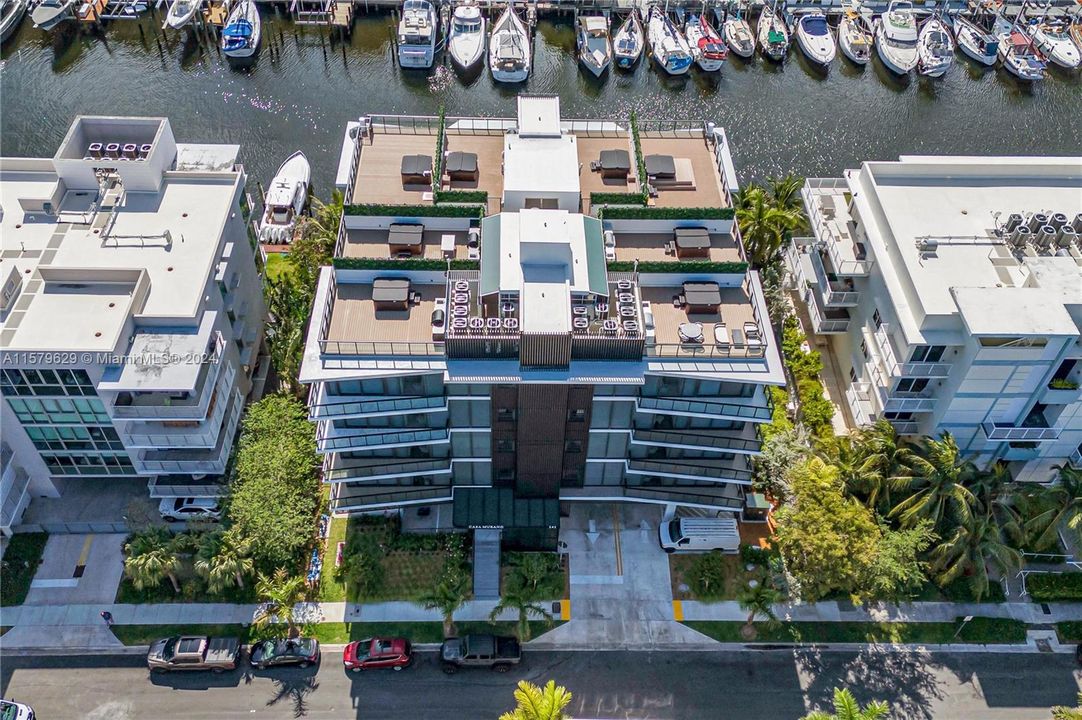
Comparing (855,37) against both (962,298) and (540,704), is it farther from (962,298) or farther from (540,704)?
(540,704)

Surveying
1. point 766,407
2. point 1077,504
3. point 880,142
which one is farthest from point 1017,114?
point 766,407

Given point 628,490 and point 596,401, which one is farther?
point 628,490

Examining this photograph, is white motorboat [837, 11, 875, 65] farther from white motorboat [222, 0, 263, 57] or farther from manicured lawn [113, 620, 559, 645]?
manicured lawn [113, 620, 559, 645]

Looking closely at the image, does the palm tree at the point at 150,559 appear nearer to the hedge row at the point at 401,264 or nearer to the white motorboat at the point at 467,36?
the hedge row at the point at 401,264

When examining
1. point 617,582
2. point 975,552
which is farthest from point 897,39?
point 617,582

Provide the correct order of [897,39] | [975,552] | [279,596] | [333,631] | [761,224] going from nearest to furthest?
[279,596]
[975,552]
[333,631]
[761,224]
[897,39]

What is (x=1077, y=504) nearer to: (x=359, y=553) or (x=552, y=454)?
(x=552, y=454)

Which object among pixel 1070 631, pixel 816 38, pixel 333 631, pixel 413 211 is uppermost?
pixel 816 38

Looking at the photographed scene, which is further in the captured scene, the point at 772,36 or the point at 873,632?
the point at 772,36
